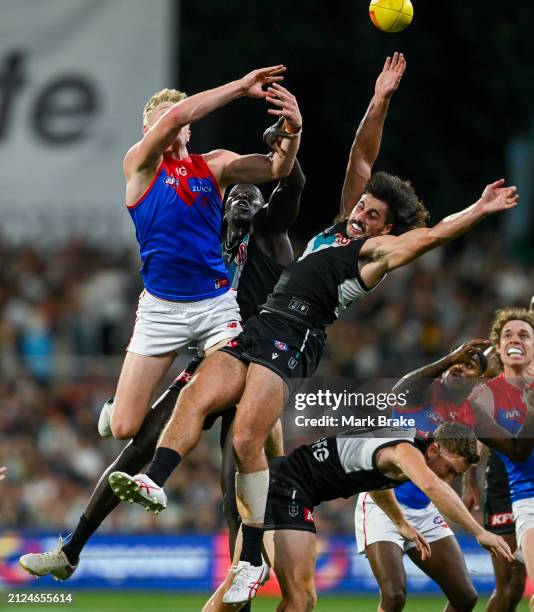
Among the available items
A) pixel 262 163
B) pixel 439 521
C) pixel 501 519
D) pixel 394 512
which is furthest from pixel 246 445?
pixel 501 519

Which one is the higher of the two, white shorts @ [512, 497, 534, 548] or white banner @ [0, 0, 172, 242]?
white banner @ [0, 0, 172, 242]

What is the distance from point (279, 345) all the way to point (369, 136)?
1962 millimetres

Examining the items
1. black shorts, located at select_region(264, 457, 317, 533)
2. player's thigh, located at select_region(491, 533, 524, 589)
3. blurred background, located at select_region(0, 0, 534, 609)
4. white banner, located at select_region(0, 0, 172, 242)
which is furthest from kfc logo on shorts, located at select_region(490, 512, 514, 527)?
white banner, located at select_region(0, 0, 172, 242)

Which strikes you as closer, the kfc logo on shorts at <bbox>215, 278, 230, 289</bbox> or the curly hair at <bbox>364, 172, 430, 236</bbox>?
the curly hair at <bbox>364, 172, 430, 236</bbox>

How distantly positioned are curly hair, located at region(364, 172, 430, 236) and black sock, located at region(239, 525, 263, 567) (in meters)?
2.15

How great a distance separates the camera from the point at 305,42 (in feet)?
Result: 70.4

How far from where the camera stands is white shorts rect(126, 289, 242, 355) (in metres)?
8.38

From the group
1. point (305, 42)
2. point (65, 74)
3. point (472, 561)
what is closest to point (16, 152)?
point (65, 74)

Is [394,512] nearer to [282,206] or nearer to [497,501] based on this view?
[497,501]

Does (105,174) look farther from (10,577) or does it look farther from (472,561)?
(472,561)

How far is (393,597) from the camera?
30.0 ft

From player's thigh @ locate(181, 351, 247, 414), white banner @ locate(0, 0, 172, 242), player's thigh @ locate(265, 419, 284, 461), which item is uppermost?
white banner @ locate(0, 0, 172, 242)

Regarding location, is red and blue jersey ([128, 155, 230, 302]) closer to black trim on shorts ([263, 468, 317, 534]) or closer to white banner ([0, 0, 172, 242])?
black trim on shorts ([263, 468, 317, 534])

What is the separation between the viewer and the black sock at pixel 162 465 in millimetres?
7707
